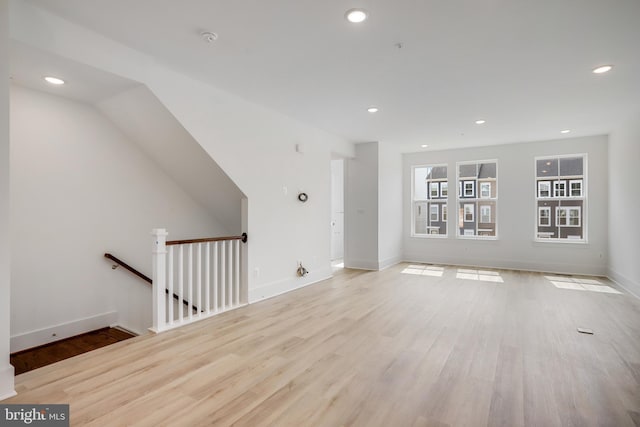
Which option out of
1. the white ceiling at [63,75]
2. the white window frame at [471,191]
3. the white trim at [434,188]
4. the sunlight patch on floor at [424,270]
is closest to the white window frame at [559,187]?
the white window frame at [471,191]

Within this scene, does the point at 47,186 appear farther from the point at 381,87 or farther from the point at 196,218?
the point at 381,87

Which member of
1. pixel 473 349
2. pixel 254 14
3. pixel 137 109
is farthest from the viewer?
pixel 137 109

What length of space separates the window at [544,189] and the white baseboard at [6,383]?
802 cm

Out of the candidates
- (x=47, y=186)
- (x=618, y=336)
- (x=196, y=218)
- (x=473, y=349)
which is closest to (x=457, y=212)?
(x=618, y=336)

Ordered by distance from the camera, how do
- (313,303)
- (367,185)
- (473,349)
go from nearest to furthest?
1. (473,349)
2. (313,303)
3. (367,185)

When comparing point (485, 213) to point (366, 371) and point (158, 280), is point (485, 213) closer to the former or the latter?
point (366, 371)

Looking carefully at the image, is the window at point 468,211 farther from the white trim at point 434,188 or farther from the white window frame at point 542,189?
the white window frame at point 542,189

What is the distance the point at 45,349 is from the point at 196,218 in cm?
228

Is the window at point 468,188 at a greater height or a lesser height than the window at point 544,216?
greater

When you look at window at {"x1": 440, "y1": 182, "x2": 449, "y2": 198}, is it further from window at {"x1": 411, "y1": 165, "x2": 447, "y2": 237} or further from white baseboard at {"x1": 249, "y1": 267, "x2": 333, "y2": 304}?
white baseboard at {"x1": 249, "y1": 267, "x2": 333, "y2": 304}

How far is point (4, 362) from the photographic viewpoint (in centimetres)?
210

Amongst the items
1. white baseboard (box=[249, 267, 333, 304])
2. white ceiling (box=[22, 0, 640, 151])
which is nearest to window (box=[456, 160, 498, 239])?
white ceiling (box=[22, 0, 640, 151])

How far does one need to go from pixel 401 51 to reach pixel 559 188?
549cm

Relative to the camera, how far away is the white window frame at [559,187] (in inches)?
252
